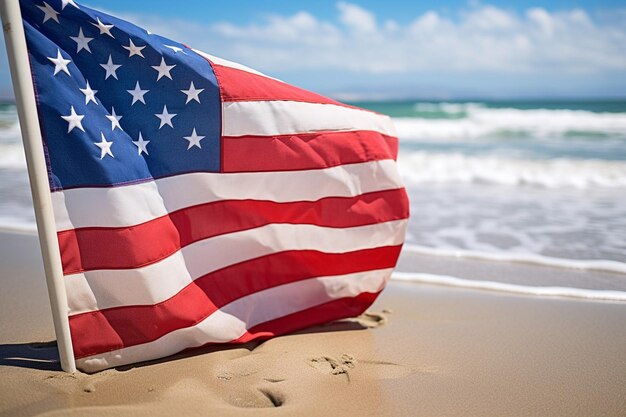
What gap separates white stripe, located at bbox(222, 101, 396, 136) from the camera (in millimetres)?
2855

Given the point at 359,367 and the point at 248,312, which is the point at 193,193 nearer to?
the point at 248,312

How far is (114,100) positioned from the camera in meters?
2.55

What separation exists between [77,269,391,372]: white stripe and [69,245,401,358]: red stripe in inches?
1.3

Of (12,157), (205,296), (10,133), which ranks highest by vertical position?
(10,133)

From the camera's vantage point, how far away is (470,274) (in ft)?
15.5

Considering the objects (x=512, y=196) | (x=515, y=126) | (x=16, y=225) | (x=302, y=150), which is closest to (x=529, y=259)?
(x=302, y=150)

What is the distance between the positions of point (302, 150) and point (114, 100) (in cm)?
104

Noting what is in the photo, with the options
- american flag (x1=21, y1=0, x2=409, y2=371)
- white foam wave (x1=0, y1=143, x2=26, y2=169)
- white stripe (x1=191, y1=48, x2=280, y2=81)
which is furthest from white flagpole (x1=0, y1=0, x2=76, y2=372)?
white foam wave (x1=0, y1=143, x2=26, y2=169)

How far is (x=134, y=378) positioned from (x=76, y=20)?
66.2 inches

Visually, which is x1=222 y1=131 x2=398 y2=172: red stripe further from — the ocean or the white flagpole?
the ocean

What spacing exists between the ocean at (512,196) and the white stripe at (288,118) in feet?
Answer: 8.13

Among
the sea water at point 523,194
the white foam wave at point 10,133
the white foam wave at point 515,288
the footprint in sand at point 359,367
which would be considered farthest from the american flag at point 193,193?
the white foam wave at point 10,133

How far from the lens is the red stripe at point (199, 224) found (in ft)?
8.02

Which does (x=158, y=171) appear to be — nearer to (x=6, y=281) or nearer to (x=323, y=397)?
(x=323, y=397)
